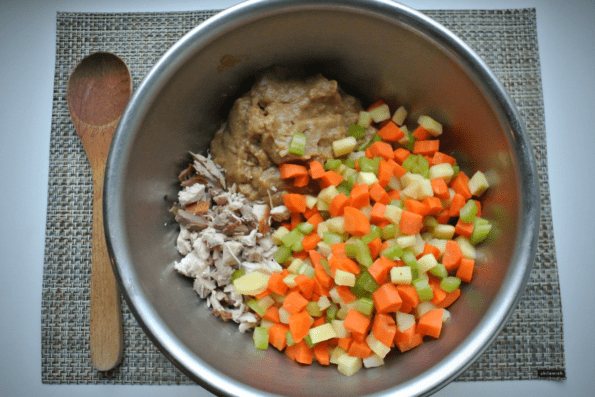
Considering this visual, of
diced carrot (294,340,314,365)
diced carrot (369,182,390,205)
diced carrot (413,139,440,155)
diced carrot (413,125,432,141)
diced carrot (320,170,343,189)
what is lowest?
diced carrot (294,340,314,365)

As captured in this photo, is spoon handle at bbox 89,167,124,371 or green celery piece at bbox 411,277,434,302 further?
spoon handle at bbox 89,167,124,371

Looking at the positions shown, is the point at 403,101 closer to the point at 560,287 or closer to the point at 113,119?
the point at 560,287

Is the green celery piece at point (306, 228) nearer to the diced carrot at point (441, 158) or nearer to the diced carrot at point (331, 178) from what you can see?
the diced carrot at point (331, 178)

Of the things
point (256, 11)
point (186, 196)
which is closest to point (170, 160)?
point (186, 196)

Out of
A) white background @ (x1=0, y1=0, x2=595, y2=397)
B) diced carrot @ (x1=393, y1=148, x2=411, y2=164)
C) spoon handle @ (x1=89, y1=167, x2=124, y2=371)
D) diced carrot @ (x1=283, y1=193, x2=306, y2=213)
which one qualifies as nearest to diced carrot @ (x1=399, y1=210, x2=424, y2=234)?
diced carrot @ (x1=393, y1=148, x2=411, y2=164)

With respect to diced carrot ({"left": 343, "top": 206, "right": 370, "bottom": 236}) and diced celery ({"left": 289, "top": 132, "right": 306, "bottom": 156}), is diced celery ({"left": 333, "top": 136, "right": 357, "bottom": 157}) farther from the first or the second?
diced carrot ({"left": 343, "top": 206, "right": 370, "bottom": 236})

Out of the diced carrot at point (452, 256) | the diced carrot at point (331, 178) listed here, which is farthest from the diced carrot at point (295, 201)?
the diced carrot at point (452, 256)

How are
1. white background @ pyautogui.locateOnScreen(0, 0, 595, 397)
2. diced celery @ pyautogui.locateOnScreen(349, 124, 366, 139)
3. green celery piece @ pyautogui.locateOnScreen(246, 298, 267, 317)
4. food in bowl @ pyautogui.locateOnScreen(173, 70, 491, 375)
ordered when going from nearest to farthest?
food in bowl @ pyautogui.locateOnScreen(173, 70, 491, 375) → green celery piece @ pyautogui.locateOnScreen(246, 298, 267, 317) → diced celery @ pyautogui.locateOnScreen(349, 124, 366, 139) → white background @ pyautogui.locateOnScreen(0, 0, 595, 397)
